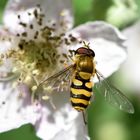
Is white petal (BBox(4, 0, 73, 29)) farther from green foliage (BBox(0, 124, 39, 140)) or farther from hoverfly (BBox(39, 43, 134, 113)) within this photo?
green foliage (BBox(0, 124, 39, 140))

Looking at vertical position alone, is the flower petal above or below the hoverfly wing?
above

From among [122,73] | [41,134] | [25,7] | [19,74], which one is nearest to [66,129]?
[41,134]

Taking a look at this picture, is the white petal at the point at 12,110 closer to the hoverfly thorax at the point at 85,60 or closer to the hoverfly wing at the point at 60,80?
the hoverfly wing at the point at 60,80

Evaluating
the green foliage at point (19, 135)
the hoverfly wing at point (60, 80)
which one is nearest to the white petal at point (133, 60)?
the green foliage at point (19, 135)

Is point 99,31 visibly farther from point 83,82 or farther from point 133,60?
point 133,60

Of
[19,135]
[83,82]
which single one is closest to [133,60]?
[19,135]

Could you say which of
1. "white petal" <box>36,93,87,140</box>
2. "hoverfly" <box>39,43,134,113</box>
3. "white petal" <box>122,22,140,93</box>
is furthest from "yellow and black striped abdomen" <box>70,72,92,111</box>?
"white petal" <box>122,22,140,93</box>

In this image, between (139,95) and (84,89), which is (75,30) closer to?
(84,89)

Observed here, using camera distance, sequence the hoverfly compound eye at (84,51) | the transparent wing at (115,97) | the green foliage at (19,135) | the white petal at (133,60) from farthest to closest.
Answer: the white petal at (133,60)
the green foliage at (19,135)
the hoverfly compound eye at (84,51)
the transparent wing at (115,97)
